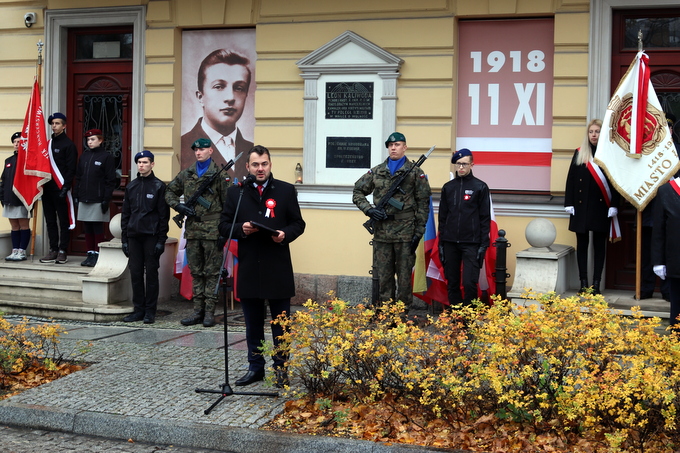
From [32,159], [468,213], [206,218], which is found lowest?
[206,218]

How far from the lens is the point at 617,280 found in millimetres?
11008

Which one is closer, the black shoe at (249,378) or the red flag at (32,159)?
the black shoe at (249,378)

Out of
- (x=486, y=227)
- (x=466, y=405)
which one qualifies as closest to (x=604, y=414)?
(x=466, y=405)

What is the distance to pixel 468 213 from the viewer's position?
9.88 meters

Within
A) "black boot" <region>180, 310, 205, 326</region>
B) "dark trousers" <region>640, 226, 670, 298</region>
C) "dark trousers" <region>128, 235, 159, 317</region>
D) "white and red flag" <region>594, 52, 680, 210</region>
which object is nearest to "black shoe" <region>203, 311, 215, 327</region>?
"black boot" <region>180, 310, 205, 326</region>

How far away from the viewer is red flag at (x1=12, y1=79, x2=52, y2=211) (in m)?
12.5

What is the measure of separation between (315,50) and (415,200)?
3009 mm

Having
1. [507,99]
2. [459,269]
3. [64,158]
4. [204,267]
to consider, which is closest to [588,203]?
[459,269]

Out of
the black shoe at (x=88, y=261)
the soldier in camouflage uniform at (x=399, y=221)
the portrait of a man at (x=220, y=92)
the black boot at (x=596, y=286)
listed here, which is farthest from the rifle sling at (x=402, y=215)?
the black shoe at (x=88, y=261)

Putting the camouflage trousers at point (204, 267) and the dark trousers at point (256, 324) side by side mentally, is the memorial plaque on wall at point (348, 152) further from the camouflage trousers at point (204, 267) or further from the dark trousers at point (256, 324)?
the dark trousers at point (256, 324)

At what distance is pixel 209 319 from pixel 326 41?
4146 mm

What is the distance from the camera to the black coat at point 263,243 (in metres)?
7.32

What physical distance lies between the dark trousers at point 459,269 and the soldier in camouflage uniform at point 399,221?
402mm

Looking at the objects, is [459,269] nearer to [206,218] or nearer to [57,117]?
[206,218]
